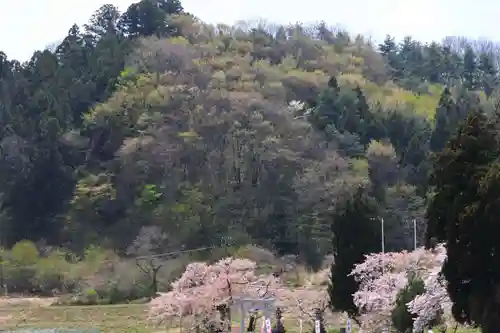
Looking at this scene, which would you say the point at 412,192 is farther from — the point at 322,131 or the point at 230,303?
the point at 230,303

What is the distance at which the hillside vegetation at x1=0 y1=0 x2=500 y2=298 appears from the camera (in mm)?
54250

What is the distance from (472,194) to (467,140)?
124 cm

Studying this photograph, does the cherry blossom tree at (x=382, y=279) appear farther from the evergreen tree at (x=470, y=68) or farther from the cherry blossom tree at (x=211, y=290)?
the evergreen tree at (x=470, y=68)

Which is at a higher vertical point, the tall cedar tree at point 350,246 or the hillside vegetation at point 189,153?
the hillside vegetation at point 189,153

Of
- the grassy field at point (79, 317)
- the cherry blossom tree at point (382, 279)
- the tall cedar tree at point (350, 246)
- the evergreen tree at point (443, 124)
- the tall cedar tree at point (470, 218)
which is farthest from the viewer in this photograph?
the evergreen tree at point (443, 124)

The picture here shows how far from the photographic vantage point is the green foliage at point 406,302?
2300 cm

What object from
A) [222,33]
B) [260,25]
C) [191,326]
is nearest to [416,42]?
[260,25]

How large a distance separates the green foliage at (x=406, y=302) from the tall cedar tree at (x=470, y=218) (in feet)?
12.6

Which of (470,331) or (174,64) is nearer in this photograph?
(470,331)

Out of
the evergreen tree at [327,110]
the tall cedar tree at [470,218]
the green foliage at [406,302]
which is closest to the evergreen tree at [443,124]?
the evergreen tree at [327,110]

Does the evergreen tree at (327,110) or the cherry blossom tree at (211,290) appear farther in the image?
the evergreen tree at (327,110)

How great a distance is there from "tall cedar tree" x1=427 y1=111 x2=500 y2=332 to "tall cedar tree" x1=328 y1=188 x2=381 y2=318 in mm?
8904

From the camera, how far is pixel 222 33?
81.6 metres

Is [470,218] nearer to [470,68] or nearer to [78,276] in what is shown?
[78,276]
